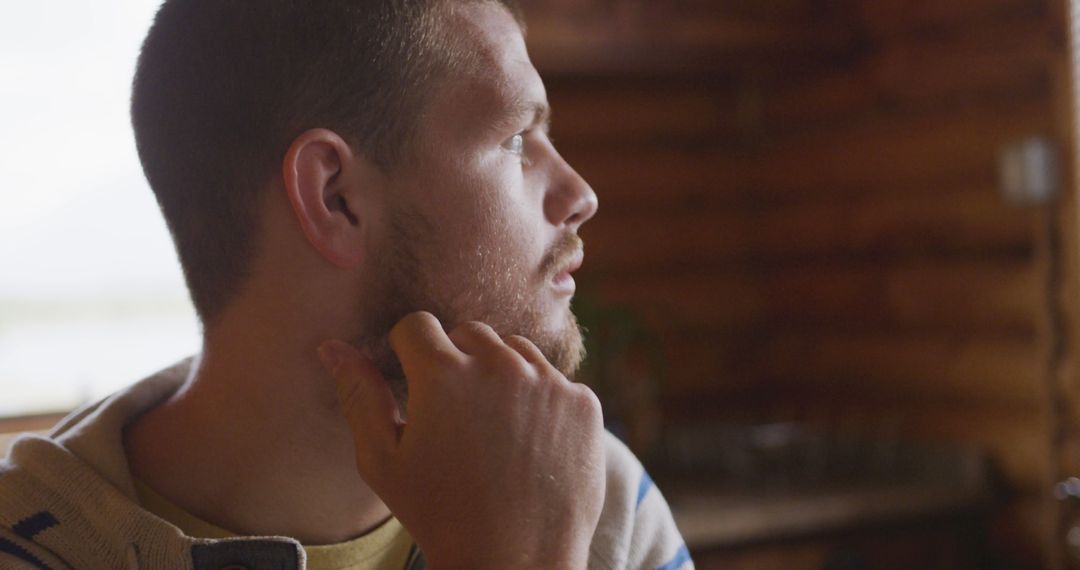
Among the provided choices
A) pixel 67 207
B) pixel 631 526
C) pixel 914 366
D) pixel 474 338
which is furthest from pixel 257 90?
pixel 914 366

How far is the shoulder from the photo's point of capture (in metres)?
1.17

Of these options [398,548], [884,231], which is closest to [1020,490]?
[884,231]

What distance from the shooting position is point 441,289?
3.44 ft

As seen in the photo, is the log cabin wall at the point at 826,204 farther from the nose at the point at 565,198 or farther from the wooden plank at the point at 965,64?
the nose at the point at 565,198

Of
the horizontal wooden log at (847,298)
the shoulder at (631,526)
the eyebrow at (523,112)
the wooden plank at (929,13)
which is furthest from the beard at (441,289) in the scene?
the wooden plank at (929,13)

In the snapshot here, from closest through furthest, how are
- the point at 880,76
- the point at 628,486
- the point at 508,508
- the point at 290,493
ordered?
the point at 508,508, the point at 290,493, the point at 628,486, the point at 880,76

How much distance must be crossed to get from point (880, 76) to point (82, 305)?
2476 millimetres

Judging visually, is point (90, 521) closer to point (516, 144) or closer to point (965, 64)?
point (516, 144)

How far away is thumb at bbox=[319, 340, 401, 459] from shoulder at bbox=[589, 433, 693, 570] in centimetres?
34

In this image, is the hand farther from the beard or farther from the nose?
the nose

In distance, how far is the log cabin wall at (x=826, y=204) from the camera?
2994 mm

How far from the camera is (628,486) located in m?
1.22

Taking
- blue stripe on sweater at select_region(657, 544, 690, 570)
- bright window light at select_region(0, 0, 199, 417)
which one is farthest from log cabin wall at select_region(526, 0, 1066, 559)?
blue stripe on sweater at select_region(657, 544, 690, 570)

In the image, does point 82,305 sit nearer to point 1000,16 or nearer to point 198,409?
point 198,409
